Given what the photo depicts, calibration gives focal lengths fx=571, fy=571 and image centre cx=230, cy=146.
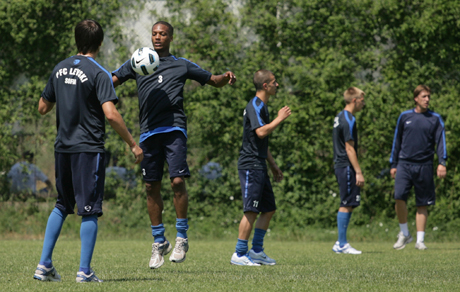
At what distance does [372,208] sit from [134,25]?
581 centimetres

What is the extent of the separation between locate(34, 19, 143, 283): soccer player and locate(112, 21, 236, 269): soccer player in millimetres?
1101

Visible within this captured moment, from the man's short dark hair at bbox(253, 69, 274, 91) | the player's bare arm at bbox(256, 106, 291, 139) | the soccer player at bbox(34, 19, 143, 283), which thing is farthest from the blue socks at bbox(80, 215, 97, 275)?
the man's short dark hair at bbox(253, 69, 274, 91)

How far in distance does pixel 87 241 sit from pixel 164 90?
5.98 ft

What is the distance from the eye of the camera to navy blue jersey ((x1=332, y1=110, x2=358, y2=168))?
7855 millimetres

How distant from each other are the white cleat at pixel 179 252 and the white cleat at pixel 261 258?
109 centimetres

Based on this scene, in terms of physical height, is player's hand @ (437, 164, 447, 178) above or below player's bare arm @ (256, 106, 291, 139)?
below

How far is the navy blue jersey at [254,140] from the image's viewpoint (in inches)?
244

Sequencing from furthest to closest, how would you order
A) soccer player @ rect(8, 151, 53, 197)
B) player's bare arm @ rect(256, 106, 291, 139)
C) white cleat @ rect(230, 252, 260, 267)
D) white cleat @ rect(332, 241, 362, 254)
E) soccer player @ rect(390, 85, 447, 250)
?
1. soccer player @ rect(8, 151, 53, 197)
2. soccer player @ rect(390, 85, 447, 250)
3. white cleat @ rect(332, 241, 362, 254)
4. white cleat @ rect(230, 252, 260, 267)
5. player's bare arm @ rect(256, 106, 291, 139)

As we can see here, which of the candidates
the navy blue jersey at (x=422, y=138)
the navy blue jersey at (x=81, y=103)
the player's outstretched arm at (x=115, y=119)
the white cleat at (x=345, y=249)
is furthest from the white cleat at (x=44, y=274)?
the navy blue jersey at (x=422, y=138)

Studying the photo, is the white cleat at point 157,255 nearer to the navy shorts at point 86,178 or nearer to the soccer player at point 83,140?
the soccer player at point 83,140

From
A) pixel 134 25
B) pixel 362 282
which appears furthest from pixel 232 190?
pixel 362 282

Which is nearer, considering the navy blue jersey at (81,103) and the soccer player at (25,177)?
the navy blue jersey at (81,103)

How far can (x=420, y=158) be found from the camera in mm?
8312

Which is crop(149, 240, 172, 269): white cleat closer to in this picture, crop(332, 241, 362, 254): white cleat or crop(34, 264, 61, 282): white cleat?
crop(34, 264, 61, 282): white cleat
